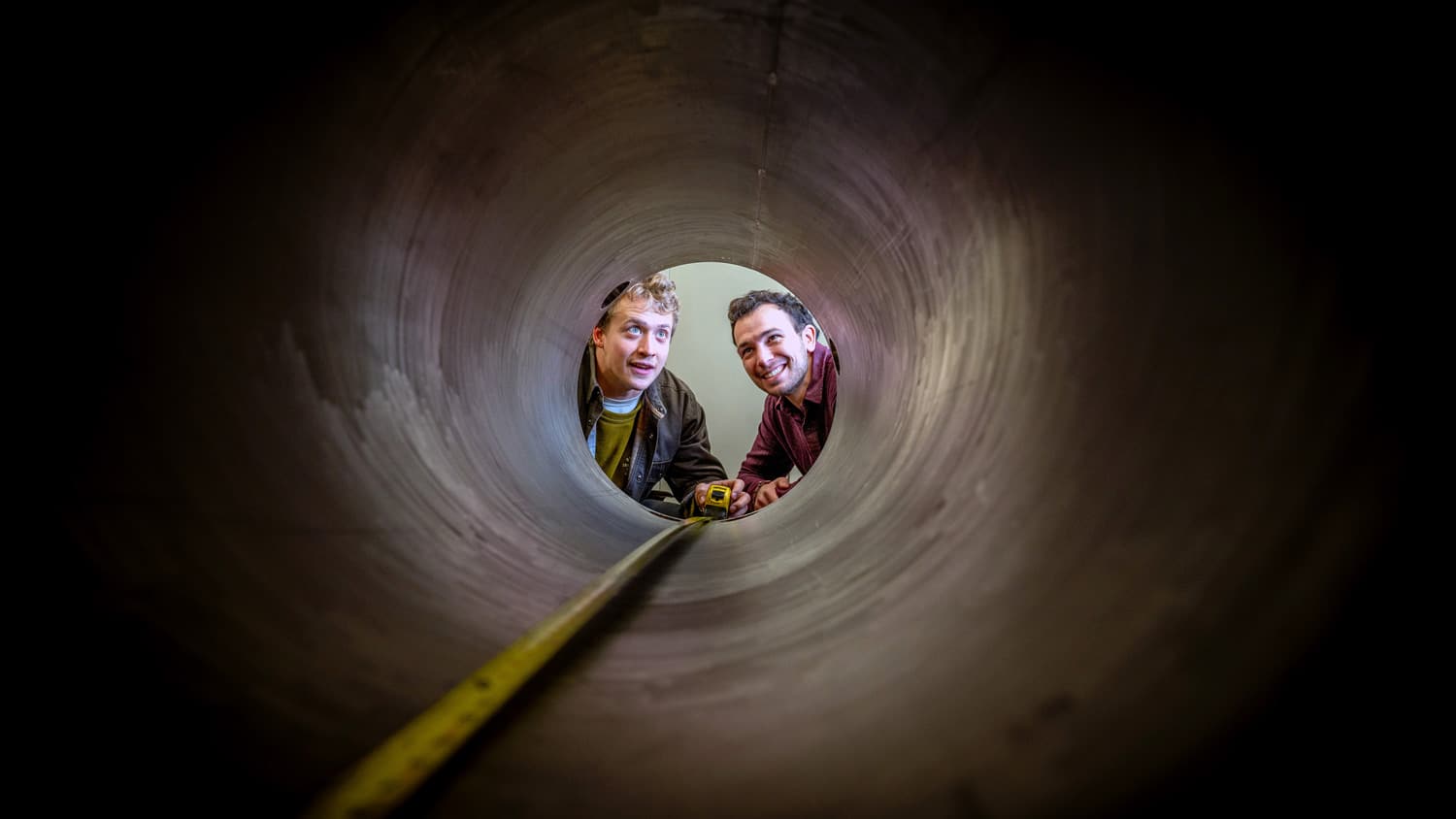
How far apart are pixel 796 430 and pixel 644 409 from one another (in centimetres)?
93

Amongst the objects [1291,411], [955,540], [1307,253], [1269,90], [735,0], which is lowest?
[955,540]

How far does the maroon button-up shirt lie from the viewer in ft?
12.4

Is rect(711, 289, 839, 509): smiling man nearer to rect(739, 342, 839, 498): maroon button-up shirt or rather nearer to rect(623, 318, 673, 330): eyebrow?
rect(739, 342, 839, 498): maroon button-up shirt

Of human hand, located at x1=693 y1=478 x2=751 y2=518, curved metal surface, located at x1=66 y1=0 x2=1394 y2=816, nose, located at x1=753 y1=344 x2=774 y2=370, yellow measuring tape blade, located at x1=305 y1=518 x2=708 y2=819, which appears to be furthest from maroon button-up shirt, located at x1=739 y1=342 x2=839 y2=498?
yellow measuring tape blade, located at x1=305 y1=518 x2=708 y2=819

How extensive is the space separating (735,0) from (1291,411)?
33.9 inches

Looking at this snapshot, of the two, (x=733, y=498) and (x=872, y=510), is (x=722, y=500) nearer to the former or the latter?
(x=733, y=498)

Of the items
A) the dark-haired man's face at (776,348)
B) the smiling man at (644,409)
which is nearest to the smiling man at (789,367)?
the dark-haired man's face at (776,348)

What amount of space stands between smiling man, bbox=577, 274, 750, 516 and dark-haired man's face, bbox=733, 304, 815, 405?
0.44 m

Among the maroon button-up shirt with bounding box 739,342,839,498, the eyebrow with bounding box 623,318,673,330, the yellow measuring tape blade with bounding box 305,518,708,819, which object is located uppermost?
the eyebrow with bounding box 623,318,673,330

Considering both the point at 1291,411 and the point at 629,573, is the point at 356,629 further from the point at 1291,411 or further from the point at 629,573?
the point at 1291,411

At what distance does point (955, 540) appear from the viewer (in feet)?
2.91

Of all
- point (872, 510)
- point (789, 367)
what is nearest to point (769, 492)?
point (789, 367)

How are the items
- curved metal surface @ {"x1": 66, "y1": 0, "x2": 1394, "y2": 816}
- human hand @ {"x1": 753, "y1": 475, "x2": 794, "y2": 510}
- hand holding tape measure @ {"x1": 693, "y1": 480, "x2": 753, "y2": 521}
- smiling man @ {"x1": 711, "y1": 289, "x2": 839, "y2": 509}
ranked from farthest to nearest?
smiling man @ {"x1": 711, "y1": 289, "x2": 839, "y2": 509}, hand holding tape measure @ {"x1": 693, "y1": 480, "x2": 753, "y2": 521}, human hand @ {"x1": 753, "y1": 475, "x2": 794, "y2": 510}, curved metal surface @ {"x1": 66, "y1": 0, "x2": 1394, "y2": 816}

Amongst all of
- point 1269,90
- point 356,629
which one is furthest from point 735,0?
point 356,629
